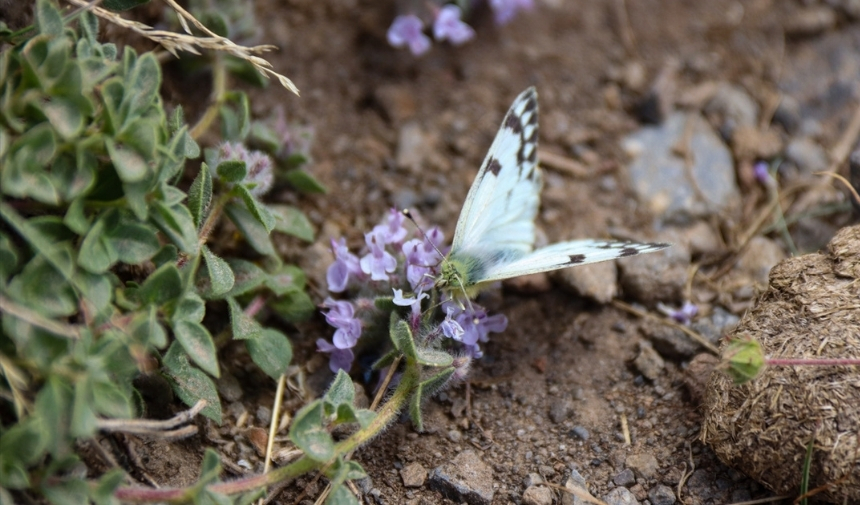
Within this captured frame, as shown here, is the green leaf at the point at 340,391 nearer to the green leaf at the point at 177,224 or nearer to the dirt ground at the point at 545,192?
the dirt ground at the point at 545,192

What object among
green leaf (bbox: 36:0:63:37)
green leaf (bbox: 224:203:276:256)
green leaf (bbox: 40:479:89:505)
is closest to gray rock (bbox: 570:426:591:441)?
green leaf (bbox: 224:203:276:256)

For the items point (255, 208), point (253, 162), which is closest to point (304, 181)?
point (253, 162)

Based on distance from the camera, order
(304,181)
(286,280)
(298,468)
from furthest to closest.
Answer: (304,181) → (286,280) → (298,468)

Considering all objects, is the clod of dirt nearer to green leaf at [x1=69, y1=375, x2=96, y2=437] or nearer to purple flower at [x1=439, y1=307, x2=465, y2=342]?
purple flower at [x1=439, y1=307, x2=465, y2=342]

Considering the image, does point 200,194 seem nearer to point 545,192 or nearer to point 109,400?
point 109,400

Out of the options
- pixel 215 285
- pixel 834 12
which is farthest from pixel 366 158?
pixel 834 12

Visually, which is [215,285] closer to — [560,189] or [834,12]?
[560,189]

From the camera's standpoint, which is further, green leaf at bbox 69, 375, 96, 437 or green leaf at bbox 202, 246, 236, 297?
green leaf at bbox 202, 246, 236, 297
